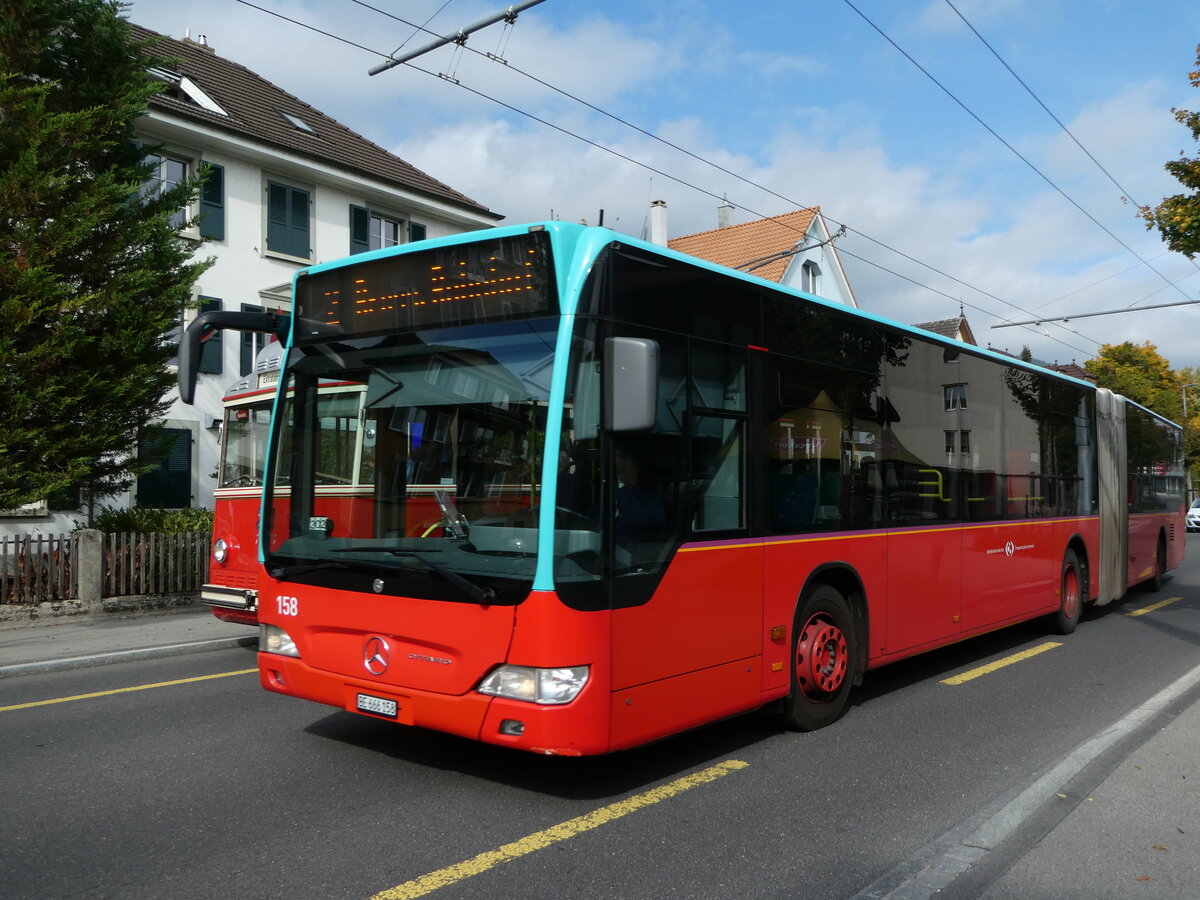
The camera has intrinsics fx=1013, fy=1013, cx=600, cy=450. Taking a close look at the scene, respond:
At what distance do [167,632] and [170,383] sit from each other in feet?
12.5

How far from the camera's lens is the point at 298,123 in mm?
27719

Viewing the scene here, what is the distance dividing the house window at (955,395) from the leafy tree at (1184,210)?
23.3ft

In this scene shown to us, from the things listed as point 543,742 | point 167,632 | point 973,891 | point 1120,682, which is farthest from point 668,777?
point 167,632

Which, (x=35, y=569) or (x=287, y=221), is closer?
(x=35, y=569)

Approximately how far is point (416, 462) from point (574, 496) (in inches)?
41.1

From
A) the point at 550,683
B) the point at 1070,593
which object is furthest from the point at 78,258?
the point at 1070,593

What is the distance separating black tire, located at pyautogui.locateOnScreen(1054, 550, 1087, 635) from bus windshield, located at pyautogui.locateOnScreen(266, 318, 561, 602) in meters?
8.27

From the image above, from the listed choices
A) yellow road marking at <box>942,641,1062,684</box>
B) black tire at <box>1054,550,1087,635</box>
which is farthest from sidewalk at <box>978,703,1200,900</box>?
black tire at <box>1054,550,1087,635</box>

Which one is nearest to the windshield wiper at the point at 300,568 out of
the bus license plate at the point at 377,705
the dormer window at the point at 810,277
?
the bus license plate at the point at 377,705

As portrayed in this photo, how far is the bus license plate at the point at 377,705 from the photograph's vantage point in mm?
5181

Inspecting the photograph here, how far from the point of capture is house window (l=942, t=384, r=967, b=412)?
8580mm

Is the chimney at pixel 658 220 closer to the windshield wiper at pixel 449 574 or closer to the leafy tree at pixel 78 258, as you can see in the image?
the leafy tree at pixel 78 258

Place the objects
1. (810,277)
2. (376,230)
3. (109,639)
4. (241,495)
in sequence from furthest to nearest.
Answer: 1. (810,277)
2. (376,230)
3. (109,639)
4. (241,495)

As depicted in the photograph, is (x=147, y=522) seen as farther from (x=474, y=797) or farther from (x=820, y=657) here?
(x=820, y=657)
